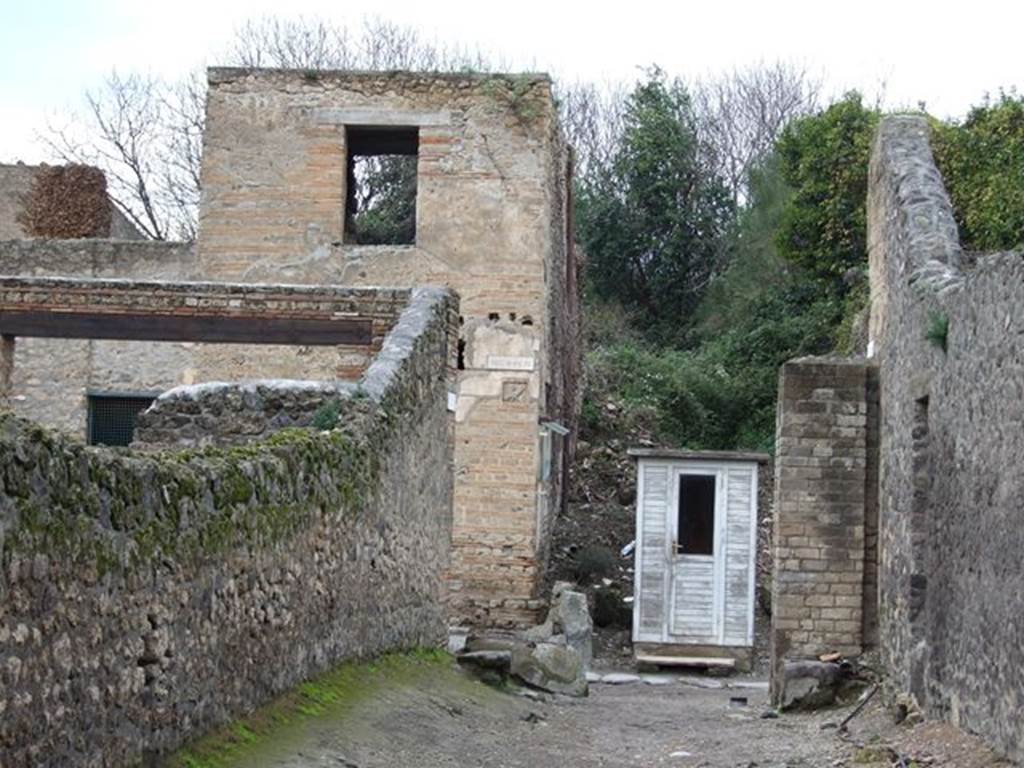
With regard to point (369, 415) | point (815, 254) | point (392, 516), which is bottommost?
point (392, 516)

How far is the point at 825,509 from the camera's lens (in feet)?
42.8

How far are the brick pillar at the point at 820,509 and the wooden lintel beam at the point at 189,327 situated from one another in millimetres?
3915

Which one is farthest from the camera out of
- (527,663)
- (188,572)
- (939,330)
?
(527,663)

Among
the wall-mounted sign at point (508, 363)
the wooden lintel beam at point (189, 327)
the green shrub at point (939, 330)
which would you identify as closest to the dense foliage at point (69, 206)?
the wall-mounted sign at point (508, 363)

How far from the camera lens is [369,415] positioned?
34.1 feet

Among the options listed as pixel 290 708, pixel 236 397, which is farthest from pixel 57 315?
pixel 290 708

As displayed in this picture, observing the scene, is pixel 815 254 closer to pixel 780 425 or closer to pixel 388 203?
pixel 388 203

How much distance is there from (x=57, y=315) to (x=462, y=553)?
219 inches

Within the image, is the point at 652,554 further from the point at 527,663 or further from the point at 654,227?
the point at 654,227

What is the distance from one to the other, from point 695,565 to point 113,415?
758 cm

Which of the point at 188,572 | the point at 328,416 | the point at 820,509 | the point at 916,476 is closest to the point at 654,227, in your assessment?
the point at 820,509

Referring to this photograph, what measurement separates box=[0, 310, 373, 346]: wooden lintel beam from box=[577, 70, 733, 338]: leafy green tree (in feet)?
62.2

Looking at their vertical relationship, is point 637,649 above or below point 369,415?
below

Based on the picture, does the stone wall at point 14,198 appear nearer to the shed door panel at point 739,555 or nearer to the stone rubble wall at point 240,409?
the shed door panel at point 739,555
